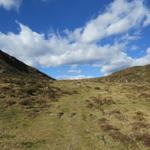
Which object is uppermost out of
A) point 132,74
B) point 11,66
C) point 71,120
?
point 132,74

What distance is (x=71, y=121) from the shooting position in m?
34.0

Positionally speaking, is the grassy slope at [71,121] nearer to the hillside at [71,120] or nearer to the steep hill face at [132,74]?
the hillside at [71,120]

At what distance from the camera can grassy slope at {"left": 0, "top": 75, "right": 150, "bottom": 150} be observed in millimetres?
25798

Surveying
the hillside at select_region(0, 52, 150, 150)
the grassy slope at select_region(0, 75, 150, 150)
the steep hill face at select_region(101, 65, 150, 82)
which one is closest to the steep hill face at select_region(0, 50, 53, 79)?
the hillside at select_region(0, 52, 150, 150)

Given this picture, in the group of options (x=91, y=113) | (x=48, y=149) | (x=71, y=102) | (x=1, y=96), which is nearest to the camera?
(x=48, y=149)

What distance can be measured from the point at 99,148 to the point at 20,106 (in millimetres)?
17206

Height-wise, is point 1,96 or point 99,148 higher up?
point 1,96

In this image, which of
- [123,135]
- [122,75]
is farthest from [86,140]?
[122,75]

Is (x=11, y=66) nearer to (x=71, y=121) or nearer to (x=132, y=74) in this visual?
(x=71, y=121)

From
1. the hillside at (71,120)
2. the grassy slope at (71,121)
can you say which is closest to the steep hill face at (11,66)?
the hillside at (71,120)

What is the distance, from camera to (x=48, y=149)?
24094 millimetres

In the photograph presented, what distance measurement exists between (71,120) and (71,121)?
44 cm

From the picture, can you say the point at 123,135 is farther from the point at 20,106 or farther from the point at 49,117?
the point at 20,106

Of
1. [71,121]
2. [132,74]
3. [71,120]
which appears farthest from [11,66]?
[132,74]
